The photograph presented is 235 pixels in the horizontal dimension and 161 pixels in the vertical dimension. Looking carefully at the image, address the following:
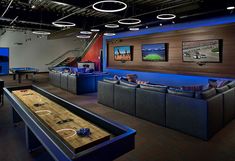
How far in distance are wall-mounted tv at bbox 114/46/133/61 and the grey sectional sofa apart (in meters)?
5.00

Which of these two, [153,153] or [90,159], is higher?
[90,159]

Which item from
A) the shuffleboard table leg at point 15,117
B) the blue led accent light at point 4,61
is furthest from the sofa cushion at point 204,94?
the blue led accent light at point 4,61

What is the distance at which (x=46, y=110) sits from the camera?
8.36 feet

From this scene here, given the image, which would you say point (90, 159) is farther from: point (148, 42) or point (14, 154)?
point (148, 42)

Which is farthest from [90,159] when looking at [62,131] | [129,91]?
[129,91]

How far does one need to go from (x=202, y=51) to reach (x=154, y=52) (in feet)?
7.73

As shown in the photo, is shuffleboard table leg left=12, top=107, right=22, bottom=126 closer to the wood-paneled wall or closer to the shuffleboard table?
the shuffleboard table

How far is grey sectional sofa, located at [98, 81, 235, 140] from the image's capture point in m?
3.49

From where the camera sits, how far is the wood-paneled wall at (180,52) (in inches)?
244

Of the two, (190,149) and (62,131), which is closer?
(62,131)

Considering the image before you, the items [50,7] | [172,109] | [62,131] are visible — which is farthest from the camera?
[50,7]

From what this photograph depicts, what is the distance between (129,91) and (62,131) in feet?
10.4

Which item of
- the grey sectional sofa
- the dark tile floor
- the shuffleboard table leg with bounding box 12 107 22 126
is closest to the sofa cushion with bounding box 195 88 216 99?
the grey sectional sofa

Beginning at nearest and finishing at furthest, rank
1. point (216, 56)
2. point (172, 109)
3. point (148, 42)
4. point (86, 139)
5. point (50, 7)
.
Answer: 1. point (86, 139)
2. point (172, 109)
3. point (216, 56)
4. point (50, 7)
5. point (148, 42)
